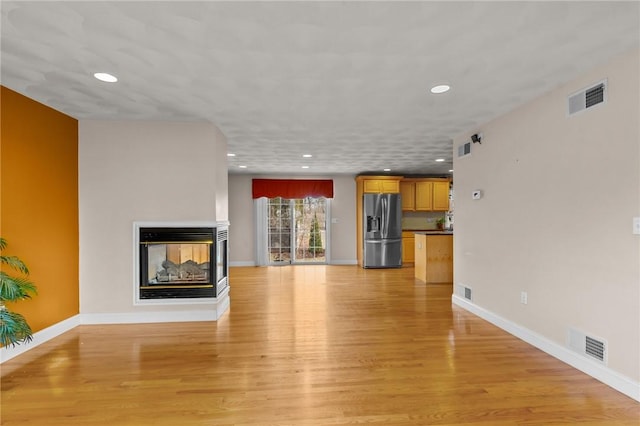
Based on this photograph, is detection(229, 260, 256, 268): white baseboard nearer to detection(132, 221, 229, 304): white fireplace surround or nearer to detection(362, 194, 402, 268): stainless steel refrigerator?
detection(362, 194, 402, 268): stainless steel refrigerator

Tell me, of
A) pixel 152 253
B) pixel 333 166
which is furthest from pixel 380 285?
pixel 152 253

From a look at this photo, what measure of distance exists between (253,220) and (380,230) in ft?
10.4

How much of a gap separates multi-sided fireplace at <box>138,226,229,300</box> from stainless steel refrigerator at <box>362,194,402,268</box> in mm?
4365

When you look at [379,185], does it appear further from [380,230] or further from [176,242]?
[176,242]

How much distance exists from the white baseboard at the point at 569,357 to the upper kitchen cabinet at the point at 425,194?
452 centimetres

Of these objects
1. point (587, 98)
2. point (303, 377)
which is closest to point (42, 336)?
point (303, 377)

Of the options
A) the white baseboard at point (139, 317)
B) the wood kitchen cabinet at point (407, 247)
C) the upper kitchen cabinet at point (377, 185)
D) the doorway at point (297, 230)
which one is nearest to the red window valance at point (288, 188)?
the doorway at point (297, 230)

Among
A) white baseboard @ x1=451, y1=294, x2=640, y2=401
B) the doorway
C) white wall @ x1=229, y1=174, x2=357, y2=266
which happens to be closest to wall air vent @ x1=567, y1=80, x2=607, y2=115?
white baseboard @ x1=451, y1=294, x2=640, y2=401

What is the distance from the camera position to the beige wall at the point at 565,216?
225 cm

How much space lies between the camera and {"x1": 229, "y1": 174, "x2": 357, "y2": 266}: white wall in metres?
8.23

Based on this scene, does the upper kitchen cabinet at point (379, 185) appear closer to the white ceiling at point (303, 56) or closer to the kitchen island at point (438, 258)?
the kitchen island at point (438, 258)

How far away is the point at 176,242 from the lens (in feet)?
12.7

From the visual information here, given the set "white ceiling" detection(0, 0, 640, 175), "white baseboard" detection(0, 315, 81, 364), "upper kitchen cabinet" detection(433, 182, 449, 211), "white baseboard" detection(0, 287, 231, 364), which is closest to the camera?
"white ceiling" detection(0, 0, 640, 175)

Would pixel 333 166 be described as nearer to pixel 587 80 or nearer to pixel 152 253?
pixel 152 253
